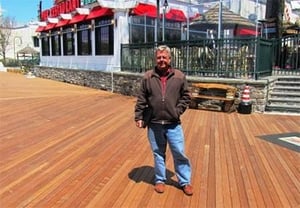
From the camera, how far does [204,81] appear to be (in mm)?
10234

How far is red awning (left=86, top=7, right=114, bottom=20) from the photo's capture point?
48.5 feet

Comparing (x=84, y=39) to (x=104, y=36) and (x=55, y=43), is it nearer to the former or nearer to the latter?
(x=104, y=36)

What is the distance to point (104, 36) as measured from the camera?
51.4 ft

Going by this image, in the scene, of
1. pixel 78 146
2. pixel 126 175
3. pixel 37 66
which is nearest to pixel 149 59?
pixel 78 146

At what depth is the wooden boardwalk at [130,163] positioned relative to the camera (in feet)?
12.6

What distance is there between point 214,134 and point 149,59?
639 centimetres


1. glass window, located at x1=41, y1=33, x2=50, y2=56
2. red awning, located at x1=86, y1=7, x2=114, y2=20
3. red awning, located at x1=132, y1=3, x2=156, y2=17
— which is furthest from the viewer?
glass window, located at x1=41, y1=33, x2=50, y2=56

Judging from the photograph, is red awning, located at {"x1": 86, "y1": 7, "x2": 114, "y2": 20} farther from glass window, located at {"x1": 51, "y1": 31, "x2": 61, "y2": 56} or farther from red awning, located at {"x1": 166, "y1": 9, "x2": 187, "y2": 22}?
glass window, located at {"x1": 51, "y1": 31, "x2": 61, "y2": 56}

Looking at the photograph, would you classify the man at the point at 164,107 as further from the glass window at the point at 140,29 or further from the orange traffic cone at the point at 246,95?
the glass window at the point at 140,29

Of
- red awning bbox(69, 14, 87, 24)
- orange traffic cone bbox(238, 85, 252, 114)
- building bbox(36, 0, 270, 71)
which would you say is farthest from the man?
red awning bbox(69, 14, 87, 24)

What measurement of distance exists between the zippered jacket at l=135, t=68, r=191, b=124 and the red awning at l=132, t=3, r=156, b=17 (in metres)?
11.3

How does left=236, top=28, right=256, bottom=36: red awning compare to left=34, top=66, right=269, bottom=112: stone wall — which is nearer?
left=34, top=66, right=269, bottom=112: stone wall

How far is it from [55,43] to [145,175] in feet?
64.8

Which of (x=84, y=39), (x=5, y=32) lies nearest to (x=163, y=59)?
(x=84, y=39)
